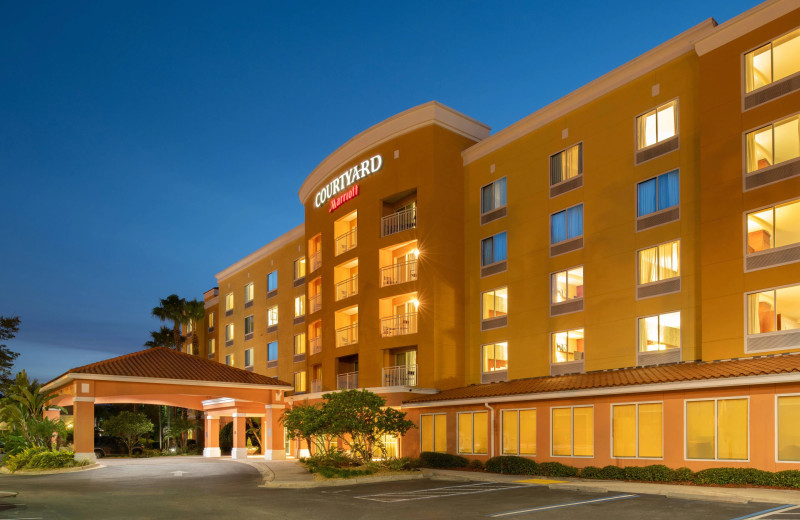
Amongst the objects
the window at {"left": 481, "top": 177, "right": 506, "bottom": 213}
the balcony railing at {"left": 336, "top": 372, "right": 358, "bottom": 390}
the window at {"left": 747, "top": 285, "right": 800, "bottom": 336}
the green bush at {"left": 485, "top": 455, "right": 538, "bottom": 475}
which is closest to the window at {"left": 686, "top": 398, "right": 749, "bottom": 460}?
the window at {"left": 747, "top": 285, "right": 800, "bottom": 336}

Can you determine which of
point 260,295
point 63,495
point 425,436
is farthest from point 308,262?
point 63,495

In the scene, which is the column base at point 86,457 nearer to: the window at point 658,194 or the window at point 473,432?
the window at point 473,432

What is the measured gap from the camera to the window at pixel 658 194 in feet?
83.6

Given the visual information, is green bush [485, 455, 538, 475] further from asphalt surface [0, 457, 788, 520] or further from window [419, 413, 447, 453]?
window [419, 413, 447, 453]

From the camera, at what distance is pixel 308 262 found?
43.6 metres

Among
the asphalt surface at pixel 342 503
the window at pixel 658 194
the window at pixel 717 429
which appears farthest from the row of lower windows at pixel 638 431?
the window at pixel 658 194

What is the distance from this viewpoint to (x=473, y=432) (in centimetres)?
2911

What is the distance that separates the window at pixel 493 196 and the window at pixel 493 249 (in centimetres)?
149

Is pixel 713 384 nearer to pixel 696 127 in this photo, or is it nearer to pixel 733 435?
pixel 733 435

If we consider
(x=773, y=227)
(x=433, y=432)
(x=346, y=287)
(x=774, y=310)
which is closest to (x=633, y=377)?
(x=774, y=310)

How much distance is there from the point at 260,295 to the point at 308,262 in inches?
482

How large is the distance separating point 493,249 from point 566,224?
4683 mm

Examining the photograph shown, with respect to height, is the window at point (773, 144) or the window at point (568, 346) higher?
the window at point (773, 144)

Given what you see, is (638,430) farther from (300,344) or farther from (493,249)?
(300,344)
